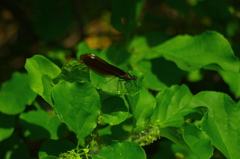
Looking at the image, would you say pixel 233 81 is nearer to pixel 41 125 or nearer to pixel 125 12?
pixel 125 12

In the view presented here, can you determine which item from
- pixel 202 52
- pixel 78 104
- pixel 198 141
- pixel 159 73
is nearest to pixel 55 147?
pixel 78 104

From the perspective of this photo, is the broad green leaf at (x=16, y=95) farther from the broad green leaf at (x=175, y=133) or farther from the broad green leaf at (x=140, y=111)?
the broad green leaf at (x=175, y=133)

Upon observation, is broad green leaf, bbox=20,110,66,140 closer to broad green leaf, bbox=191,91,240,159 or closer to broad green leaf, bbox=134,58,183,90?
broad green leaf, bbox=134,58,183,90

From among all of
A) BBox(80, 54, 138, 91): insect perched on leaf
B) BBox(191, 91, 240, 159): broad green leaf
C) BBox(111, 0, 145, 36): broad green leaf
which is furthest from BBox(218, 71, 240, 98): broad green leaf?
BBox(80, 54, 138, 91): insect perched on leaf

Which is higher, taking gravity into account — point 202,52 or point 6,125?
point 202,52

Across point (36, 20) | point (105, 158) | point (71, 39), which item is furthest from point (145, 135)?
point (71, 39)
